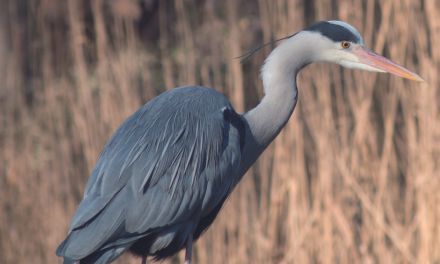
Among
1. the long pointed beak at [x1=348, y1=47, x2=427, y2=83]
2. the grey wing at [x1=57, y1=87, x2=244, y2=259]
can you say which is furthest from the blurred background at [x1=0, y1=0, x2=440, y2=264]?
the grey wing at [x1=57, y1=87, x2=244, y2=259]

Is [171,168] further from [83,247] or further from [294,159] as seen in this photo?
[294,159]

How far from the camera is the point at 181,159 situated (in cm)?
192

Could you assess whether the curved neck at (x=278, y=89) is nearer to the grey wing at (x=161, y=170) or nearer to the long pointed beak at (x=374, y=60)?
the grey wing at (x=161, y=170)

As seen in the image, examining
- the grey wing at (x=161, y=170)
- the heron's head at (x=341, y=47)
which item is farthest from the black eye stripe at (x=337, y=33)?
the grey wing at (x=161, y=170)

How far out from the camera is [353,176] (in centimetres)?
275

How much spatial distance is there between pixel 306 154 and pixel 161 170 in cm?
151

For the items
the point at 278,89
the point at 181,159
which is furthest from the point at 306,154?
the point at 181,159

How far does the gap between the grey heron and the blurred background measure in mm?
641

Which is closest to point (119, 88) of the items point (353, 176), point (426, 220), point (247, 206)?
point (247, 206)

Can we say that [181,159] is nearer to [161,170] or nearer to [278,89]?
[161,170]

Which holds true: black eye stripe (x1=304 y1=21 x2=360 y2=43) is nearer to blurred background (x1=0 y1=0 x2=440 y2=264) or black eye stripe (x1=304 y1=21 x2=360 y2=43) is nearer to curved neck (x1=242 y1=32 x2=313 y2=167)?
curved neck (x1=242 y1=32 x2=313 y2=167)

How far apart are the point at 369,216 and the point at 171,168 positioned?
1.40m

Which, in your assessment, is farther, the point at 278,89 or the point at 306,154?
the point at 306,154

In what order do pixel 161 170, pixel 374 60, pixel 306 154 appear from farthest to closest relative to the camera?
pixel 306 154 < pixel 374 60 < pixel 161 170
